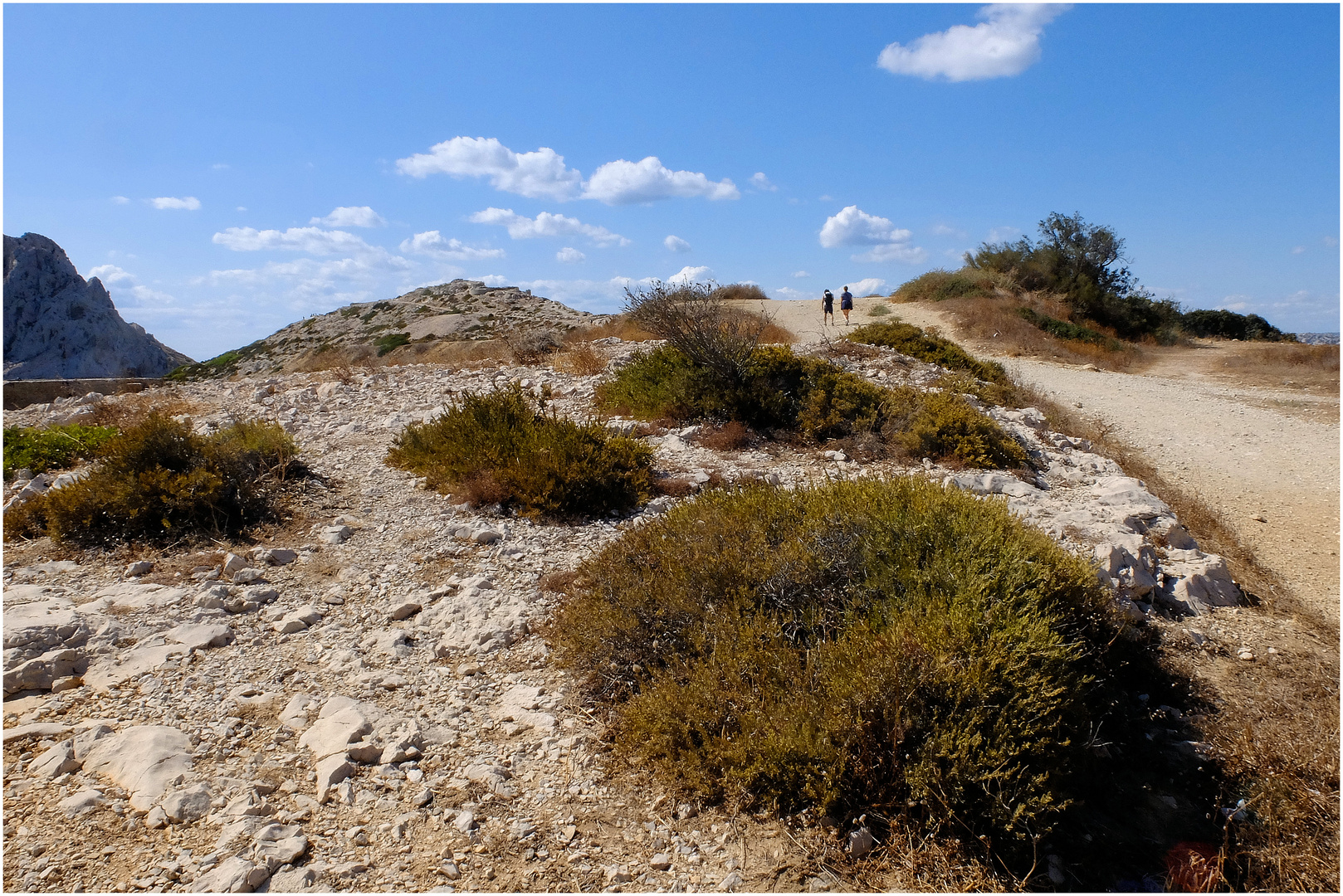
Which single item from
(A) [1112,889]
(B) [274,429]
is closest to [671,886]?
(A) [1112,889]

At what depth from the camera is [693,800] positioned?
289cm

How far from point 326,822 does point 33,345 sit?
31683 mm

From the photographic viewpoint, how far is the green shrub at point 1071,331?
21812 millimetres

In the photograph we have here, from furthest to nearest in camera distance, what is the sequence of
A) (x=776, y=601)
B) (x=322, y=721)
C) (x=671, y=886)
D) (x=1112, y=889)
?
(x=776, y=601)
(x=322, y=721)
(x=1112, y=889)
(x=671, y=886)

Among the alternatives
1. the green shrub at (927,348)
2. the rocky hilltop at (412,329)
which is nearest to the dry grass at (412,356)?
the rocky hilltop at (412,329)

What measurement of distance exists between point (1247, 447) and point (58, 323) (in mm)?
34532

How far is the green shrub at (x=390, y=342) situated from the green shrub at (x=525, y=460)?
11268 mm

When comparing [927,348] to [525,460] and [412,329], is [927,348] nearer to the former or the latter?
[525,460]

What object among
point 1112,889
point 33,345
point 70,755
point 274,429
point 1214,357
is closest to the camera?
point 1112,889

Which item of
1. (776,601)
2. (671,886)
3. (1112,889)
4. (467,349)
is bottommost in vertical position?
(1112,889)

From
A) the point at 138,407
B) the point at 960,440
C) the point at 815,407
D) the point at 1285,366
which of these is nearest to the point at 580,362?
the point at 815,407

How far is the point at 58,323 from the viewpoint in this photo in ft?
83.9

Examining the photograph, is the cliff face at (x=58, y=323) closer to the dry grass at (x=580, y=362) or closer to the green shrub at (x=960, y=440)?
the dry grass at (x=580, y=362)

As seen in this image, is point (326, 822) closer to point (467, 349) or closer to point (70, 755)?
point (70, 755)
